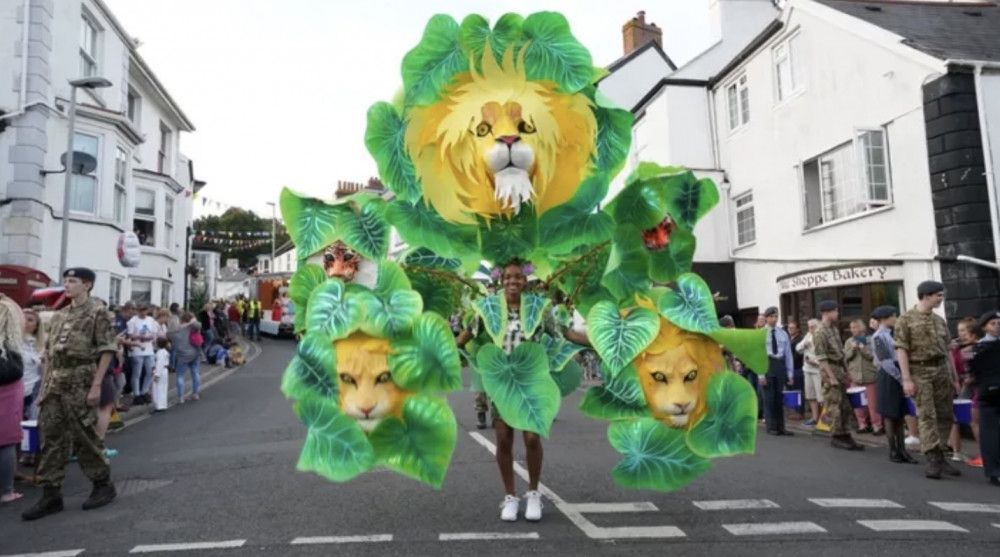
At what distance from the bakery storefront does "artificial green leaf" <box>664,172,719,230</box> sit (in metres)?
8.59

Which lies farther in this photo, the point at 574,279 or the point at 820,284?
the point at 820,284

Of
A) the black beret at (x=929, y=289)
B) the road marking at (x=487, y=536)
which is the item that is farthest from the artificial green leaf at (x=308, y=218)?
the black beret at (x=929, y=289)

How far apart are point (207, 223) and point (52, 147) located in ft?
147

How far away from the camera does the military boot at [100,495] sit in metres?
5.54

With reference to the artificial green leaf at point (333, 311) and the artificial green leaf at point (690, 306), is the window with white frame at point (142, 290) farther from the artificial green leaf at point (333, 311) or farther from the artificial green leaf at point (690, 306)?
the artificial green leaf at point (690, 306)

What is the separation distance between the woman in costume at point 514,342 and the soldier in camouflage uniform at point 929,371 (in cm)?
410

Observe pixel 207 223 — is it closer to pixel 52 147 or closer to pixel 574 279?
pixel 52 147

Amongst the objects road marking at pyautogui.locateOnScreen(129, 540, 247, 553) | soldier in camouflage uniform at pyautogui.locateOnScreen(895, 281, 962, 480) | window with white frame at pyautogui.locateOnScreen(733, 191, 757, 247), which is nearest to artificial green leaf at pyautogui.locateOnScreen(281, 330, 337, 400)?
road marking at pyautogui.locateOnScreen(129, 540, 247, 553)

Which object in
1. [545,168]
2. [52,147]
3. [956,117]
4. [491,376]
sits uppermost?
[52,147]

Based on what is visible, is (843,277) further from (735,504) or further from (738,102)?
(735,504)

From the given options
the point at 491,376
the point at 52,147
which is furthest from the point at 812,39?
the point at 52,147

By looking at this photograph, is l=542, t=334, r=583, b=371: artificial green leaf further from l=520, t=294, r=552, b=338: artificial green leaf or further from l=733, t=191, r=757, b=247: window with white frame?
l=733, t=191, r=757, b=247: window with white frame

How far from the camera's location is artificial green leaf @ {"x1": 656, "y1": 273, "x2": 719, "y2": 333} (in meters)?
3.94

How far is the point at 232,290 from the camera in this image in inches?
2290
